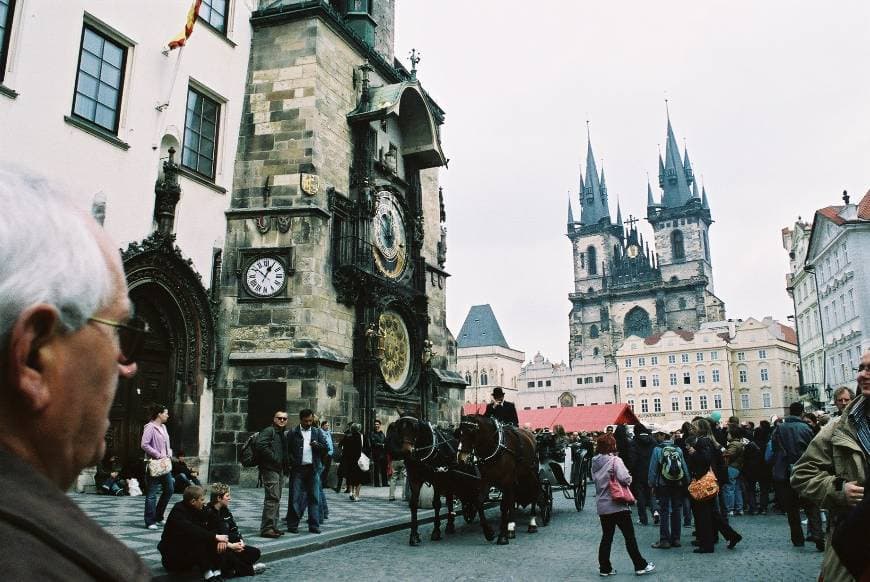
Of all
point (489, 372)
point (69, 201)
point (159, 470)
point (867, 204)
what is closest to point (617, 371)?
point (489, 372)

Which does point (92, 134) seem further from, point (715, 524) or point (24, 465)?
point (24, 465)

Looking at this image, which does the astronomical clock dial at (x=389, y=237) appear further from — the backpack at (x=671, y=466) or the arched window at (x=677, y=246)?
the arched window at (x=677, y=246)

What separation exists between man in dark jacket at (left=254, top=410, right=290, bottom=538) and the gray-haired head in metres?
8.49

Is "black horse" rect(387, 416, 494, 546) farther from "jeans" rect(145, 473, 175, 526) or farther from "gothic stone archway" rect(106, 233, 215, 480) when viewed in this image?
"gothic stone archway" rect(106, 233, 215, 480)

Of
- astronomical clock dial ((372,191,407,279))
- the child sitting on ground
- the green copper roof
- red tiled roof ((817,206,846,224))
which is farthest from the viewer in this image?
the green copper roof

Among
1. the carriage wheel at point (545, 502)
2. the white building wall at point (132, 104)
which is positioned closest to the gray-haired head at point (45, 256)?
the white building wall at point (132, 104)

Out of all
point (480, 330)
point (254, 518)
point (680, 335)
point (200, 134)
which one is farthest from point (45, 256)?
point (480, 330)

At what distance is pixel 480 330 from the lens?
108 metres

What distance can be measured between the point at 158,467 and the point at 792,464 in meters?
8.48

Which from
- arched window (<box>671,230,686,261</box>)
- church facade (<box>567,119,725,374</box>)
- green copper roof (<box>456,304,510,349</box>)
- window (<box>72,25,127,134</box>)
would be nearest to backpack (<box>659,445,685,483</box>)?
window (<box>72,25,127,134</box>)

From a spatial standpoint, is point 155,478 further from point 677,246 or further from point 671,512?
point 677,246

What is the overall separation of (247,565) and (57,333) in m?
6.60

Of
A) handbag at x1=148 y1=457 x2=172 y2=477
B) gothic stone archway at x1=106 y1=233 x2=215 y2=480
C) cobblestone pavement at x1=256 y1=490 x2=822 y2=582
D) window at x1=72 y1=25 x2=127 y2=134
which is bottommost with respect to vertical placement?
cobblestone pavement at x1=256 y1=490 x2=822 y2=582

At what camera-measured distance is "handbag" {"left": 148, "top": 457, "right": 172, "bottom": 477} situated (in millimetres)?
9086
